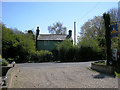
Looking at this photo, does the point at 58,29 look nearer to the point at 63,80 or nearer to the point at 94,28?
the point at 94,28

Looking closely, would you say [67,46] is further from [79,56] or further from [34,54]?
[34,54]

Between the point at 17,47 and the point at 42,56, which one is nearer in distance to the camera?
the point at 17,47

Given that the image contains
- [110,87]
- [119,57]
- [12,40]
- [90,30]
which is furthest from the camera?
[90,30]

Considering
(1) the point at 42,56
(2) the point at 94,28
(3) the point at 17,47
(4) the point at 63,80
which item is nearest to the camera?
(4) the point at 63,80

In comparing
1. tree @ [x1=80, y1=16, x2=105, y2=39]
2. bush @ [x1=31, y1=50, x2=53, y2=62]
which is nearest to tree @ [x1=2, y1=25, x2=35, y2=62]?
bush @ [x1=31, y1=50, x2=53, y2=62]

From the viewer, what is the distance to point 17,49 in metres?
32.4

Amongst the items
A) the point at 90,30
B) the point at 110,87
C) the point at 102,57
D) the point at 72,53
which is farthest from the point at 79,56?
the point at 110,87

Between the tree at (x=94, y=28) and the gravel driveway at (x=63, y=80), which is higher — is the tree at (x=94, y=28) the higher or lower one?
the higher one

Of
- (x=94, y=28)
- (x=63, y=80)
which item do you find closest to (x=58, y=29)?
(x=94, y=28)

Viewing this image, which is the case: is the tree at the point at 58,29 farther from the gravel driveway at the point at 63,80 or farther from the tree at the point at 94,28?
the gravel driveway at the point at 63,80

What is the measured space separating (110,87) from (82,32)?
141ft

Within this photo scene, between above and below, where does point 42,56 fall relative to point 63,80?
below

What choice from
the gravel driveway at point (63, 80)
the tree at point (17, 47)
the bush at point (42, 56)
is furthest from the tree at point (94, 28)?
the gravel driveway at point (63, 80)

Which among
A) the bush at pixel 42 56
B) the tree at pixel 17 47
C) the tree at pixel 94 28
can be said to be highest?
the tree at pixel 94 28
